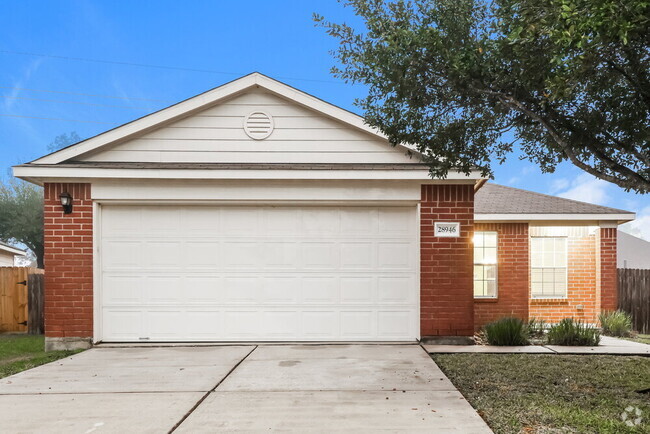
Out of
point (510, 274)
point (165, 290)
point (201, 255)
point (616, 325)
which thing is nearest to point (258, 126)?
point (201, 255)

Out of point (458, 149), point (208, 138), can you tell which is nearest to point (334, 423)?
point (458, 149)

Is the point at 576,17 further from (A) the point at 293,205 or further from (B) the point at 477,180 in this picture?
(A) the point at 293,205

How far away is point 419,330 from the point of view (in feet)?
26.2

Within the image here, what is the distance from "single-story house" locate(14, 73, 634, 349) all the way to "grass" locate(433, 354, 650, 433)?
144 cm

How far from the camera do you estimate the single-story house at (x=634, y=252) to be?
4094 centimetres

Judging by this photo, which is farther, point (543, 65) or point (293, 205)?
point (293, 205)

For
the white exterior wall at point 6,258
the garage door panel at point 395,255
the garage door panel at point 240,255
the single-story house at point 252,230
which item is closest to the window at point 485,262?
the single-story house at point 252,230

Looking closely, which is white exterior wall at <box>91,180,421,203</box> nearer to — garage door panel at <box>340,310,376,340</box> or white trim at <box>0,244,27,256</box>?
garage door panel at <box>340,310,376,340</box>

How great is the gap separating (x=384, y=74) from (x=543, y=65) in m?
1.73

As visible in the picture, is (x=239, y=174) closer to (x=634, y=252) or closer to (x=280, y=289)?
(x=280, y=289)

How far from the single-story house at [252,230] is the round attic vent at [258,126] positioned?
0.02 m

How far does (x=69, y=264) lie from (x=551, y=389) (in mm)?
7450

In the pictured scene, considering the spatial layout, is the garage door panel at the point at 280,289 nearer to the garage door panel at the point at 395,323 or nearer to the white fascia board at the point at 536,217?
the garage door panel at the point at 395,323

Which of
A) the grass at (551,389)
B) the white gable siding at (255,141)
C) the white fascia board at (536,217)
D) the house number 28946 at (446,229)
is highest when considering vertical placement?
the white gable siding at (255,141)
